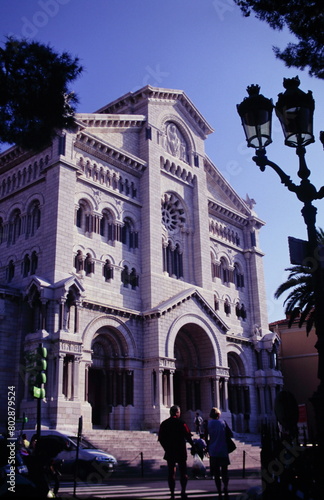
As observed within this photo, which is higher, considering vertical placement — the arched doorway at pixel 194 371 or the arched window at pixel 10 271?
the arched window at pixel 10 271

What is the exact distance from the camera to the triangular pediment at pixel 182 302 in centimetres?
2934

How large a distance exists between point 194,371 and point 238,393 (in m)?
5.69

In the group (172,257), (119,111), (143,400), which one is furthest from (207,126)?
(143,400)

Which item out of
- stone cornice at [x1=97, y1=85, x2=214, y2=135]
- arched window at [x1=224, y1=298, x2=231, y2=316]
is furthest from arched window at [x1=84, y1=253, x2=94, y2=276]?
arched window at [x1=224, y1=298, x2=231, y2=316]

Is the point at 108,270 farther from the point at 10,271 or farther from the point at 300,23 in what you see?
the point at 300,23

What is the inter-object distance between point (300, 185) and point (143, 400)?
2215cm

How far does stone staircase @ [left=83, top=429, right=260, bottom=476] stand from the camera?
20.5 m

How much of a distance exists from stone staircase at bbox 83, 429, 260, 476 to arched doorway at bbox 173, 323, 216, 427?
20.3ft

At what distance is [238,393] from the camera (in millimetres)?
36875

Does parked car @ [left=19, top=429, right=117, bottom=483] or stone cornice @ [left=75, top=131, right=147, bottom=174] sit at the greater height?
stone cornice @ [left=75, top=131, right=147, bottom=174]

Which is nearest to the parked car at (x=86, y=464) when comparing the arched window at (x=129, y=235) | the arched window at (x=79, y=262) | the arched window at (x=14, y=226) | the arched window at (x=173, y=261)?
the arched window at (x=79, y=262)

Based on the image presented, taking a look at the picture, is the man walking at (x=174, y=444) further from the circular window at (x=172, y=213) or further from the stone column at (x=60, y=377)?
the circular window at (x=172, y=213)

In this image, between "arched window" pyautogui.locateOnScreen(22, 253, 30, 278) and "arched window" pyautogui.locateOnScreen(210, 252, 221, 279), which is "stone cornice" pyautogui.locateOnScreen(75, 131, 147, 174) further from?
"arched window" pyautogui.locateOnScreen(210, 252, 221, 279)

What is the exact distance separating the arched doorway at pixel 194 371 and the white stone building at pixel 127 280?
71mm
